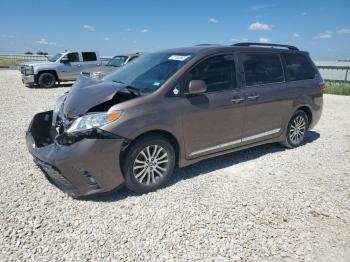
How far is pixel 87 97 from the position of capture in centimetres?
366

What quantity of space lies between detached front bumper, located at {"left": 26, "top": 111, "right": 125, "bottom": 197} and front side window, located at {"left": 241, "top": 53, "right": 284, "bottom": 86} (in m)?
2.36

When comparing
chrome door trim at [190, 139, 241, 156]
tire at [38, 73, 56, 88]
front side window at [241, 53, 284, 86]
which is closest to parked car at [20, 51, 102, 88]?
tire at [38, 73, 56, 88]

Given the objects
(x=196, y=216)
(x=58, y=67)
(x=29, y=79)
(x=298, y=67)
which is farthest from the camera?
(x=58, y=67)

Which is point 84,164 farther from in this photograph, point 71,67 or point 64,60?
point 64,60

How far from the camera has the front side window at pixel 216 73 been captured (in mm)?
4130

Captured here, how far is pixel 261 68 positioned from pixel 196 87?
5.33 feet

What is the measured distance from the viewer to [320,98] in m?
5.99

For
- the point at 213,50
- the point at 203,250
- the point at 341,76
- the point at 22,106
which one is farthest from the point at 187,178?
the point at 341,76

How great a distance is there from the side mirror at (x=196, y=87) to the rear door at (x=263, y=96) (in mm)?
970

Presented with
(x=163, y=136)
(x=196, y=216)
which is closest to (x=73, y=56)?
(x=163, y=136)

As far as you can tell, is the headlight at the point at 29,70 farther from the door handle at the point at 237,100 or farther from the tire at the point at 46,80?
the door handle at the point at 237,100

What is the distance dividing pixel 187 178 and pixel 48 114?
7.52 ft

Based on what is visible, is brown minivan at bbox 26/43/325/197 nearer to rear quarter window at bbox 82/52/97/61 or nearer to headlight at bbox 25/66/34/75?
headlight at bbox 25/66/34/75

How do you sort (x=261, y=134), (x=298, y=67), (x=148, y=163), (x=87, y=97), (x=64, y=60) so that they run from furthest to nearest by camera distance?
(x=64, y=60) → (x=298, y=67) → (x=261, y=134) → (x=148, y=163) → (x=87, y=97)
